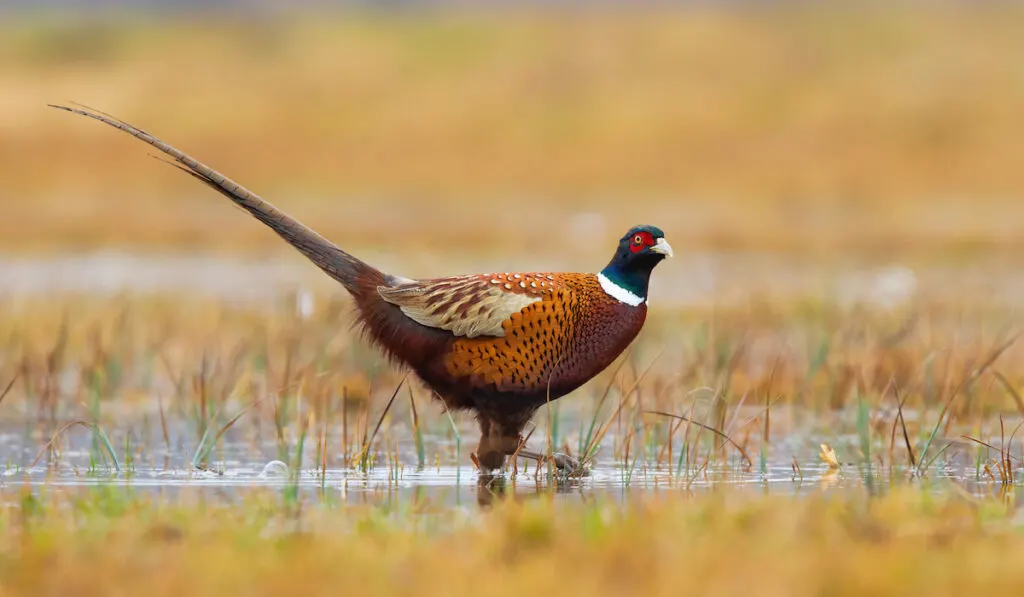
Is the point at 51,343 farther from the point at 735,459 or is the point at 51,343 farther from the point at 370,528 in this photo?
the point at 370,528

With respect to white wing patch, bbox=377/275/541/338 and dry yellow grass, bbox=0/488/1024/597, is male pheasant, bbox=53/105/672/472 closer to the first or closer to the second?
white wing patch, bbox=377/275/541/338

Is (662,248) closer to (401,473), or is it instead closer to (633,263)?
(633,263)

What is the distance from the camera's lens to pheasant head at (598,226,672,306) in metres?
7.52

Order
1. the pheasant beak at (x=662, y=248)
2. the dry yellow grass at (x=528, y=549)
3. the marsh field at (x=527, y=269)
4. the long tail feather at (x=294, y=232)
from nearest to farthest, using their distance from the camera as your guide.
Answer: the dry yellow grass at (x=528, y=549)
the marsh field at (x=527, y=269)
the pheasant beak at (x=662, y=248)
the long tail feather at (x=294, y=232)

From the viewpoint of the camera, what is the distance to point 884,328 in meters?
13.1

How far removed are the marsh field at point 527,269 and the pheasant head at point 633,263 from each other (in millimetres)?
527

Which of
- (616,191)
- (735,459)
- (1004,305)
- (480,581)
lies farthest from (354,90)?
(480,581)

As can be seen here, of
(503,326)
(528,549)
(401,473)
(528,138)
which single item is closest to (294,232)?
(503,326)

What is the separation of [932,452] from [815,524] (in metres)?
2.86

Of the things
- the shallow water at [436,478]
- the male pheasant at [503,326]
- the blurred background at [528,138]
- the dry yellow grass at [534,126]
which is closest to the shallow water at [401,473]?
the shallow water at [436,478]

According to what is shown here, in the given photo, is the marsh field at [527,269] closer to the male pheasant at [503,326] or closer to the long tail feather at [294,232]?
the male pheasant at [503,326]

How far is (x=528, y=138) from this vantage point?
134 feet

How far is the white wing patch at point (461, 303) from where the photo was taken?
7.40 meters

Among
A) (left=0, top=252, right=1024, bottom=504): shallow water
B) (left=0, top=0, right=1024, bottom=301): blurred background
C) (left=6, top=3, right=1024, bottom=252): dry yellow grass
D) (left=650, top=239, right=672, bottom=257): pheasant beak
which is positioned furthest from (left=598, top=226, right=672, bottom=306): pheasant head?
(left=6, top=3, right=1024, bottom=252): dry yellow grass
